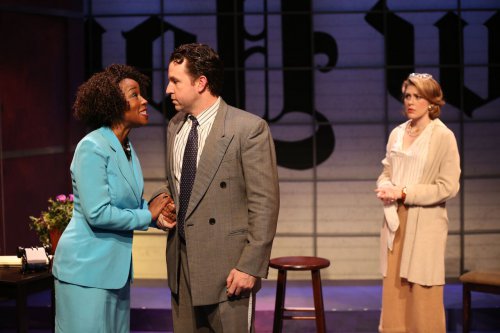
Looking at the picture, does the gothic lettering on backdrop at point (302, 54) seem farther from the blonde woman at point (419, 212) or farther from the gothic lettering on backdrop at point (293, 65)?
the blonde woman at point (419, 212)

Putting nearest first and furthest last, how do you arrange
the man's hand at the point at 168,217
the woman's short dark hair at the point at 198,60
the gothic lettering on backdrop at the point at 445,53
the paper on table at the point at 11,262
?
the woman's short dark hair at the point at 198,60 < the man's hand at the point at 168,217 < the paper on table at the point at 11,262 < the gothic lettering on backdrop at the point at 445,53

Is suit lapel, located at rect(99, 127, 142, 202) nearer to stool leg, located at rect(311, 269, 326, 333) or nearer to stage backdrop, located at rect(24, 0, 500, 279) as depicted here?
stool leg, located at rect(311, 269, 326, 333)

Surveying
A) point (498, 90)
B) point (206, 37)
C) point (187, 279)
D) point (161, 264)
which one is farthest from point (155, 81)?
point (187, 279)

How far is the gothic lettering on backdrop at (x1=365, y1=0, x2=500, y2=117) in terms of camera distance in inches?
260

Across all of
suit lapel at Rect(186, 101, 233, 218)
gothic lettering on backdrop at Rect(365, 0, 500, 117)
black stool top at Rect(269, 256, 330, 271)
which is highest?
gothic lettering on backdrop at Rect(365, 0, 500, 117)

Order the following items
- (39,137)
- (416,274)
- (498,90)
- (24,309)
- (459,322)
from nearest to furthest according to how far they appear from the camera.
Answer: (24,309) → (416,274) → (459,322) → (39,137) → (498,90)

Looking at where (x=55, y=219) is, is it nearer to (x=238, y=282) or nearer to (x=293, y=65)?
(x=238, y=282)

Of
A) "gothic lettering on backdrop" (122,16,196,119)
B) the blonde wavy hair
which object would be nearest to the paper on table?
the blonde wavy hair

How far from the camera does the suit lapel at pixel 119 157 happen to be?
9.98 ft

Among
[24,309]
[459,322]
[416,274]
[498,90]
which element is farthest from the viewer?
[498,90]

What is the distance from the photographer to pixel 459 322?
5660 millimetres

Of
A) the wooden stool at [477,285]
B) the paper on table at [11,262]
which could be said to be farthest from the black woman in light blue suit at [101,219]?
the wooden stool at [477,285]

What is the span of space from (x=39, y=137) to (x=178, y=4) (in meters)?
1.73

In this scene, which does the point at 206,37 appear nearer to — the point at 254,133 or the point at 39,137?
the point at 39,137
